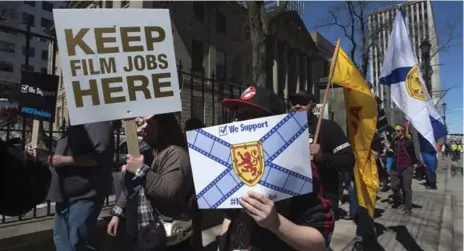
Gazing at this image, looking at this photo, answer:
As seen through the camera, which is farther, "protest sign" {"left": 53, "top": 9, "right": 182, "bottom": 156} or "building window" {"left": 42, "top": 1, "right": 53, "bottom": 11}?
"building window" {"left": 42, "top": 1, "right": 53, "bottom": 11}

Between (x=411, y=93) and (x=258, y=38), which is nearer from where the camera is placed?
(x=411, y=93)

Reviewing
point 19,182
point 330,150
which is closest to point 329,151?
point 330,150

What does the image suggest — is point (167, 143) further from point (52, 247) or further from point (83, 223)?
point (52, 247)

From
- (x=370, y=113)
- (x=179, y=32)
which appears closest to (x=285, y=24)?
(x=179, y=32)

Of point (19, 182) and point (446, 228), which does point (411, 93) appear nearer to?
point (446, 228)

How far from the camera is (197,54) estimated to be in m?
26.3

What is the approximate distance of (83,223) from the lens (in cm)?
341

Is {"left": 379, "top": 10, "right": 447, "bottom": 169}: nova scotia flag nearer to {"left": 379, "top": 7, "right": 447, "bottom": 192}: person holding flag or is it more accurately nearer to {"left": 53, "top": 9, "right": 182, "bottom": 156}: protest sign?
{"left": 379, "top": 7, "right": 447, "bottom": 192}: person holding flag

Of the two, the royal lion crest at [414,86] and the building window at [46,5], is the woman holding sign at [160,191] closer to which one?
the royal lion crest at [414,86]

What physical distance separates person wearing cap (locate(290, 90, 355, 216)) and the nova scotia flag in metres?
1.73

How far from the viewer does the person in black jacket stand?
372cm

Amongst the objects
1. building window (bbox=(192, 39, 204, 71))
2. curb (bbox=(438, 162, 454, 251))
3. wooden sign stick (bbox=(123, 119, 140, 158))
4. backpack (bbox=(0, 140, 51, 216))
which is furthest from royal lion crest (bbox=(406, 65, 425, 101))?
building window (bbox=(192, 39, 204, 71))

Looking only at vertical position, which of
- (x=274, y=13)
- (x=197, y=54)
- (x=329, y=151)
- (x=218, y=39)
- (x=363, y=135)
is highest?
(x=218, y=39)

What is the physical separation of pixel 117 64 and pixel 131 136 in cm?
46
